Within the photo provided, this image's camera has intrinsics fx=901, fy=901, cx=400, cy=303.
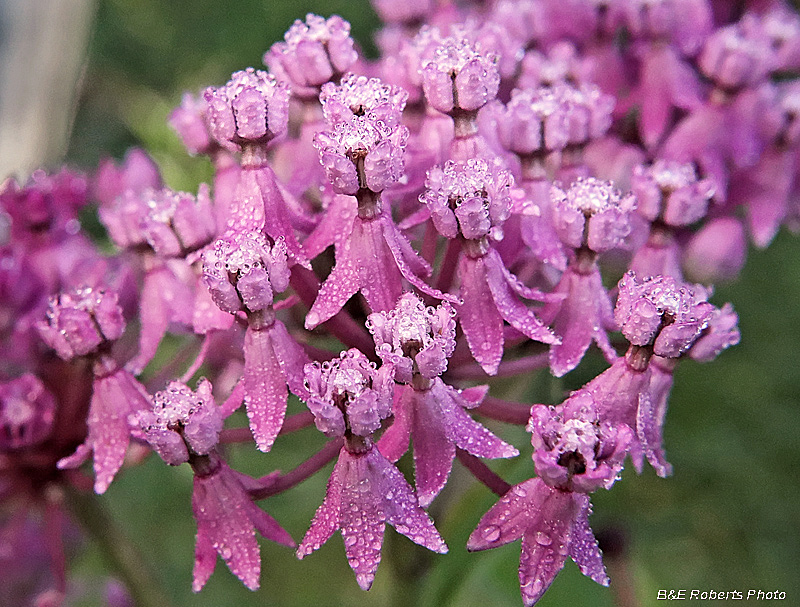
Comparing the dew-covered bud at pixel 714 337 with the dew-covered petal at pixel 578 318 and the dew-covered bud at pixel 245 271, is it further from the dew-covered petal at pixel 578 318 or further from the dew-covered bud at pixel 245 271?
the dew-covered bud at pixel 245 271

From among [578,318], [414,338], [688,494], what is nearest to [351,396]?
[414,338]

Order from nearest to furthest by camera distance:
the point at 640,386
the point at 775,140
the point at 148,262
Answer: the point at 640,386
the point at 148,262
the point at 775,140

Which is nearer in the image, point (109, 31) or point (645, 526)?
point (645, 526)

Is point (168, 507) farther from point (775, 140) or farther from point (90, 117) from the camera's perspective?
point (775, 140)

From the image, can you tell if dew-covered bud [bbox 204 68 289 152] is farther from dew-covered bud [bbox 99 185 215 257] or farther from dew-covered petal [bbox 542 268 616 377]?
dew-covered petal [bbox 542 268 616 377]

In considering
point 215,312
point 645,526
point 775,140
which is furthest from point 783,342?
point 215,312

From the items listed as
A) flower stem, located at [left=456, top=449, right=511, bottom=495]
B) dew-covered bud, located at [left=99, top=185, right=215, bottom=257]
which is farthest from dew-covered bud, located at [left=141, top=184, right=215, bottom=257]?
flower stem, located at [left=456, top=449, right=511, bottom=495]

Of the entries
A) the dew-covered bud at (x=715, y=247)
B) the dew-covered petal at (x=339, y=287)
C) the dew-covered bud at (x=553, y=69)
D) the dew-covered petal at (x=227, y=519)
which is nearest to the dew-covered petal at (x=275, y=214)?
the dew-covered petal at (x=339, y=287)
